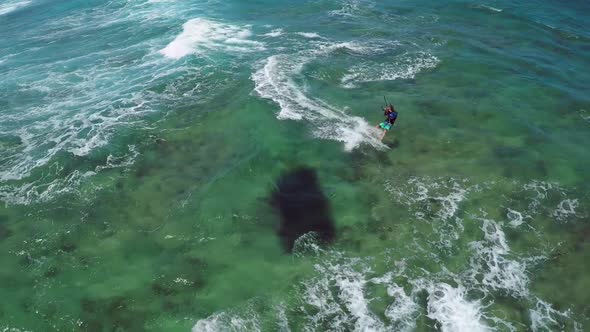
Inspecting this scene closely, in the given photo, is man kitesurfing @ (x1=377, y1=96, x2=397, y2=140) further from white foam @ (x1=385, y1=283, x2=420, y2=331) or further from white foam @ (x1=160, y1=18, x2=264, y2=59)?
white foam @ (x1=160, y1=18, x2=264, y2=59)

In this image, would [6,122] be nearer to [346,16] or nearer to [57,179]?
[57,179]

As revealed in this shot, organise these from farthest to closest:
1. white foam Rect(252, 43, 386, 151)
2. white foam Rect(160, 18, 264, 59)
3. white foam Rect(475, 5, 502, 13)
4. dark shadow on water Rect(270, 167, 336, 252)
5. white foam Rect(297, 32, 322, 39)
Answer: white foam Rect(475, 5, 502, 13) < white foam Rect(297, 32, 322, 39) < white foam Rect(160, 18, 264, 59) < white foam Rect(252, 43, 386, 151) < dark shadow on water Rect(270, 167, 336, 252)

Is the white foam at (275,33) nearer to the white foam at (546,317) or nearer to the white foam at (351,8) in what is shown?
the white foam at (351,8)

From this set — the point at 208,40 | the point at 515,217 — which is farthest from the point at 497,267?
the point at 208,40

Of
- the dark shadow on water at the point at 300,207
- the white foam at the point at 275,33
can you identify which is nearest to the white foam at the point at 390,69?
the white foam at the point at 275,33

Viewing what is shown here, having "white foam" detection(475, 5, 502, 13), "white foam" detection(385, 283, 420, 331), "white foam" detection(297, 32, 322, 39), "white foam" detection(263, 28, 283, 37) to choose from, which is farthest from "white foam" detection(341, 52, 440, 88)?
"white foam" detection(385, 283, 420, 331)

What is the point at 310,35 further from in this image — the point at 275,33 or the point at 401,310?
the point at 401,310
